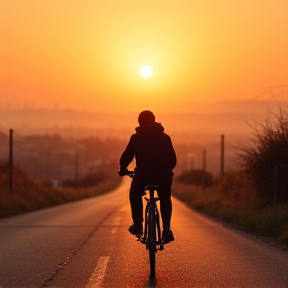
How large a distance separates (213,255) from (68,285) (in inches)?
→ 146

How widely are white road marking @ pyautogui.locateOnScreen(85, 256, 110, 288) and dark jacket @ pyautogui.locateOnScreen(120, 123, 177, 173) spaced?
1.54 metres

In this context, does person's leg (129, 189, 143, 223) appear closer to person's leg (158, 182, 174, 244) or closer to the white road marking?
person's leg (158, 182, 174, 244)

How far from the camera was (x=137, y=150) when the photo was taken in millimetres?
9250

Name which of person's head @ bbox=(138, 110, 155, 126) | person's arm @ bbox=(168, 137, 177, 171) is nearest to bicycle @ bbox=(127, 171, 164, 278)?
person's arm @ bbox=(168, 137, 177, 171)

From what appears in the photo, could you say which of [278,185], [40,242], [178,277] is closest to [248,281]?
[178,277]

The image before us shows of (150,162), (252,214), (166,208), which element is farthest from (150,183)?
(252,214)

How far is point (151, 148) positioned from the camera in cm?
916

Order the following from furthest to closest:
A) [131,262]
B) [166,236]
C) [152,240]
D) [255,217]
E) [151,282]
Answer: [255,217]
[131,262]
[166,236]
[152,240]
[151,282]

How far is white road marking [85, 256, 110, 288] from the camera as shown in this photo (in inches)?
321

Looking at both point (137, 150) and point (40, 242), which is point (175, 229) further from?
point (137, 150)

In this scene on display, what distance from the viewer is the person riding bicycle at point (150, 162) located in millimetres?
9086

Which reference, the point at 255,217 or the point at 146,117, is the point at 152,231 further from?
the point at 255,217

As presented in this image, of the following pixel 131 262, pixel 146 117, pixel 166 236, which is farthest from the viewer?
pixel 131 262

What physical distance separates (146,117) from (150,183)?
3.17 ft
